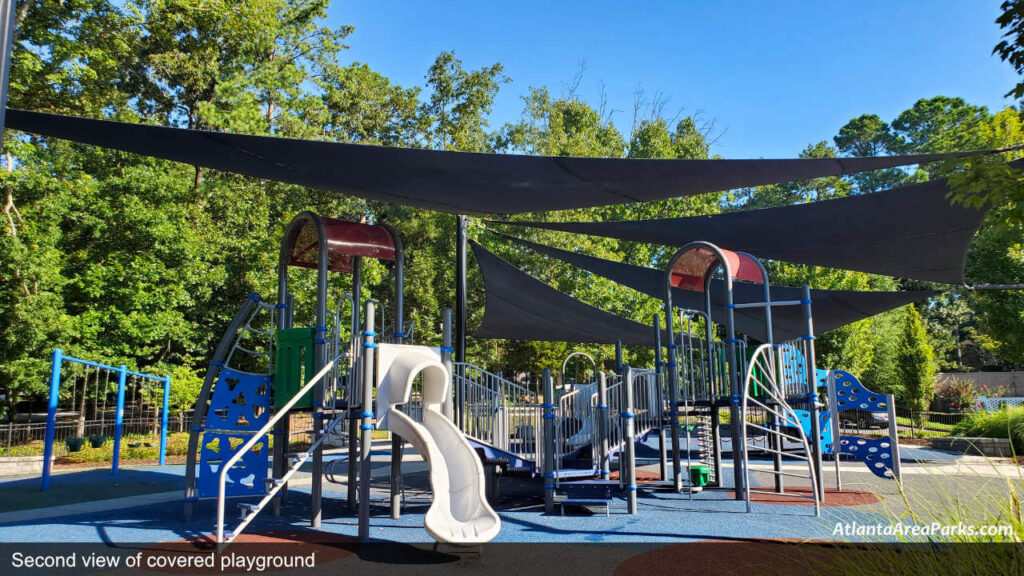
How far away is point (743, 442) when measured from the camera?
282 inches

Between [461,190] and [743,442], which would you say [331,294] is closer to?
[461,190]

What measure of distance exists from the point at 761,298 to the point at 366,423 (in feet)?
30.5

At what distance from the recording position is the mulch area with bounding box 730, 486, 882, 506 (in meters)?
7.73

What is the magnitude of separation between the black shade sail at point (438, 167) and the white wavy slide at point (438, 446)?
5.80 feet

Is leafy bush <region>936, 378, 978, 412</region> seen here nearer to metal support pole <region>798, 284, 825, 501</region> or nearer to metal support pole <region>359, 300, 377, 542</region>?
metal support pole <region>798, 284, 825, 501</region>

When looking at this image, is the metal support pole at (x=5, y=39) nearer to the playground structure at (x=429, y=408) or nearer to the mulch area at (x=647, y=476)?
the playground structure at (x=429, y=408)

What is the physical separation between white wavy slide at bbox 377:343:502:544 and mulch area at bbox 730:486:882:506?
3.99m

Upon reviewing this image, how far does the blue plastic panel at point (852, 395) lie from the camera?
362 inches

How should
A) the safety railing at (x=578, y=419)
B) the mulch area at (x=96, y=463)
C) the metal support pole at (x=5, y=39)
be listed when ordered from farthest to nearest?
the mulch area at (x=96, y=463)
the safety railing at (x=578, y=419)
the metal support pole at (x=5, y=39)

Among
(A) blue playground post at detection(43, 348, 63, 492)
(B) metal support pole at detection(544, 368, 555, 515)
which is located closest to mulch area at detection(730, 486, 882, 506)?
(B) metal support pole at detection(544, 368, 555, 515)

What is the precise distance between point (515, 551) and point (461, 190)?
3670 mm

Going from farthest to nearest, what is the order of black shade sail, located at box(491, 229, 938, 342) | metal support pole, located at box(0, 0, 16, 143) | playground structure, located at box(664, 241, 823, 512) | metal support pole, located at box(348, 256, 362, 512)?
black shade sail, located at box(491, 229, 938, 342)
playground structure, located at box(664, 241, 823, 512)
metal support pole, located at box(348, 256, 362, 512)
metal support pole, located at box(0, 0, 16, 143)

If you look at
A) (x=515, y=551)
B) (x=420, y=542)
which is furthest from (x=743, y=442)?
(x=420, y=542)

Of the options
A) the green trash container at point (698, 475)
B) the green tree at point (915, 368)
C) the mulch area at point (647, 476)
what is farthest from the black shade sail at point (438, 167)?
the green tree at point (915, 368)
